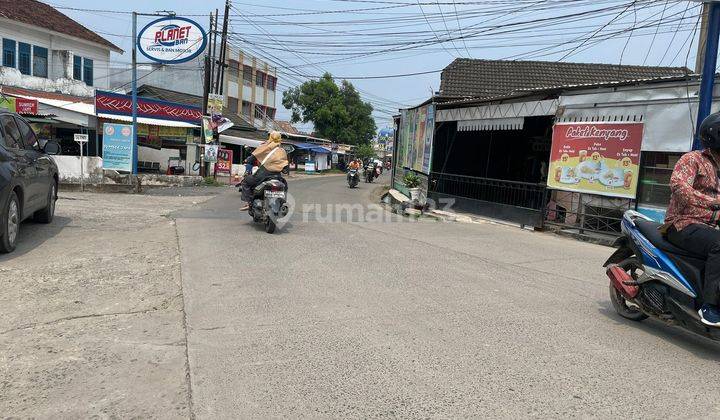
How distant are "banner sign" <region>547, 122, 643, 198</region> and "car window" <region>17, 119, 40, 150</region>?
10.4 m

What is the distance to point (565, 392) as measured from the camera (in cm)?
345

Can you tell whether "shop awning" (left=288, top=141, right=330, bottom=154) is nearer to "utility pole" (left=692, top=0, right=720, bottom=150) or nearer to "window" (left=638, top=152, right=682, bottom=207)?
"window" (left=638, top=152, right=682, bottom=207)

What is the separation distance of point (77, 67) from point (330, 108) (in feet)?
106

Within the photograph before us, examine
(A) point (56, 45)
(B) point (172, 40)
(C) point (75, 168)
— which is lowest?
(C) point (75, 168)

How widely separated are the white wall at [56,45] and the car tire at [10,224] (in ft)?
→ 75.9

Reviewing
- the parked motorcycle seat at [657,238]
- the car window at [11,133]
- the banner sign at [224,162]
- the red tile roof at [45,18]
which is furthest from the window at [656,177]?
the red tile roof at [45,18]

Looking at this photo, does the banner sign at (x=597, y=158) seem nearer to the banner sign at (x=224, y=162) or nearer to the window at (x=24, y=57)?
the banner sign at (x=224, y=162)

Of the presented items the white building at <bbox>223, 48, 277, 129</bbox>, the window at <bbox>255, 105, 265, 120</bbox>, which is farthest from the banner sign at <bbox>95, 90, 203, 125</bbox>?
the window at <bbox>255, 105, 265, 120</bbox>

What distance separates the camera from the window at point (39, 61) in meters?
27.8

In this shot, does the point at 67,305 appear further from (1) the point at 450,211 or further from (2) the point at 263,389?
(1) the point at 450,211

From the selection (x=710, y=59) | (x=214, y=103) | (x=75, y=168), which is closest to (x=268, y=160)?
(x=710, y=59)

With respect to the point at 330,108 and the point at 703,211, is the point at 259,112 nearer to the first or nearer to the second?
the point at 330,108

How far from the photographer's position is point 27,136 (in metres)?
8.42

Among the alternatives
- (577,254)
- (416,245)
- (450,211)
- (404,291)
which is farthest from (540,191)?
(404,291)
